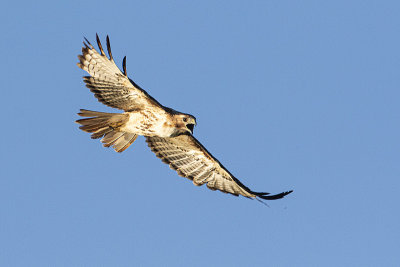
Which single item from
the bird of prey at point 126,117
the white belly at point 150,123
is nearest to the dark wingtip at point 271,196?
the bird of prey at point 126,117

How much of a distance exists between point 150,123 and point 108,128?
88 centimetres

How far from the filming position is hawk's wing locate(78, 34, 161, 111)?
1223cm

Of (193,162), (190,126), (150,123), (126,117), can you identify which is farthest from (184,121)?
(193,162)

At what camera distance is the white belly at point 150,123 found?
12.6 metres

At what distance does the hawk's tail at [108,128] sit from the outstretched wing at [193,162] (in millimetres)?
916

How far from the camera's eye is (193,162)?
1426cm

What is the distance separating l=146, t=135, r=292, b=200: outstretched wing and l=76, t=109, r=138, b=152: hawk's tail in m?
0.92

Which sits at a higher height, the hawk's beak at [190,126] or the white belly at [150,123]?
the hawk's beak at [190,126]

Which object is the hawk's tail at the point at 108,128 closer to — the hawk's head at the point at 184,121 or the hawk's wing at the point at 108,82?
the hawk's wing at the point at 108,82

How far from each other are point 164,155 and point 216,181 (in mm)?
1164

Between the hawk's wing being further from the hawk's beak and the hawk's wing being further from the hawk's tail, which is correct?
the hawk's beak

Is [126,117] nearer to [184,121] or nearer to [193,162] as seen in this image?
[184,121]

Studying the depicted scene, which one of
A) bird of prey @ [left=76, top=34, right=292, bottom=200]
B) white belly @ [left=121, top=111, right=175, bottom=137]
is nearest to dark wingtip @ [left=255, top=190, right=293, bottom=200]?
bird of prey @ [left=76, top=34, right=292, bottom=200]

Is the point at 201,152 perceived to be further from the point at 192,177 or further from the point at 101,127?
the point at 101,127
